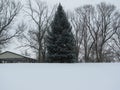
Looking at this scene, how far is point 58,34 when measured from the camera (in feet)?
40.7

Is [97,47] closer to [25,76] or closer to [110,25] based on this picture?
[110,25]

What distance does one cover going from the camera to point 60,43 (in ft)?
39.3

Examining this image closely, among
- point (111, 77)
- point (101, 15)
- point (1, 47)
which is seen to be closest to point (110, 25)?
point (101, 15)

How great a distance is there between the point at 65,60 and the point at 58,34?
2.44 meters

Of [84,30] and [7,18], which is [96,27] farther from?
[7,18]

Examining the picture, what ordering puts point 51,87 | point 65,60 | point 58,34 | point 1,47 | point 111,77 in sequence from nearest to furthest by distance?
point 51,87 < point 111,77 < point 65,60 < point 58,34 < point 1,47

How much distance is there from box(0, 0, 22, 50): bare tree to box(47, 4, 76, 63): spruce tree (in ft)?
34.8

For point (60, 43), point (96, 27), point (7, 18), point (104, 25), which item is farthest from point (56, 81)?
point (96, 27)

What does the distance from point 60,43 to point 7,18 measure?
1297 centimetres

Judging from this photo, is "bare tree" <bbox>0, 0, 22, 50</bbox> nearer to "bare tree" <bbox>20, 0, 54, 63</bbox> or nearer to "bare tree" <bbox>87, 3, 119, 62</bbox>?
"bare tree" <bbox>20, 0, 54, 63</bbox>

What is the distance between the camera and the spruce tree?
450 inches

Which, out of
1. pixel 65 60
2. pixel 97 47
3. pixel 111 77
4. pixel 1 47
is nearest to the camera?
pixel 111 77

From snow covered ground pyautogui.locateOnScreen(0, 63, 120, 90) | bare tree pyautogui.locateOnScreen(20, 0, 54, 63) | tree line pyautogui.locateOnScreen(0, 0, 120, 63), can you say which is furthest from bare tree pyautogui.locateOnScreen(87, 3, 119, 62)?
snow covered ground pyautogui.locateOnScreen(0, 63, 120, 90)

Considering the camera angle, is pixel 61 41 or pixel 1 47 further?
pixel 1 47
